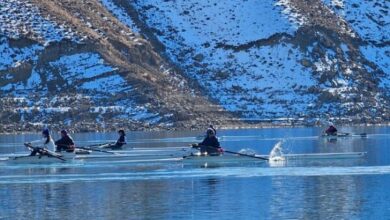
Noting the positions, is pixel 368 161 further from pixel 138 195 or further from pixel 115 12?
pixel 115 12

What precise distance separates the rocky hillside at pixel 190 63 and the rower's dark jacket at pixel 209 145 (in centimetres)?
7678

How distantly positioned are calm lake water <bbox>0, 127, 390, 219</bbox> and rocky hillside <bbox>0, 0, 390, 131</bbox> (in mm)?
78936

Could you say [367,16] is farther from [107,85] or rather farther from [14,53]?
[14,53]

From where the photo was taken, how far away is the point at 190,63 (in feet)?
524

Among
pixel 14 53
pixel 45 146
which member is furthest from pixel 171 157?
pixel 14 53

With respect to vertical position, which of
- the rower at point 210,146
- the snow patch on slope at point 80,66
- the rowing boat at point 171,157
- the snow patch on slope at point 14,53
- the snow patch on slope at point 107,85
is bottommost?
the rowing boat at point 171,157

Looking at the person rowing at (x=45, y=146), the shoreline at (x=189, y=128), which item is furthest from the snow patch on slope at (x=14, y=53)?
the person rowing at (x=45, y=146)

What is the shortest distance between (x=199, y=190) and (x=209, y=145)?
617 inches

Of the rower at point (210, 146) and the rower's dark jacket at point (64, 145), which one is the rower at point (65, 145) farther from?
the rower at point (210, 146)

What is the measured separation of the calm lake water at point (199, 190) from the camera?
32.4 m

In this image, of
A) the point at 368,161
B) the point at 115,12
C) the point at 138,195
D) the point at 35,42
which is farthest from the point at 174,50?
the point at 138,195

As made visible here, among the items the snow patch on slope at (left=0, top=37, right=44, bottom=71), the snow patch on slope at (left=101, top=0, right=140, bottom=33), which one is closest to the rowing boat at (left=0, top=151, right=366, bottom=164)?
the snow patch on slope at (left=0, top=37, right=44, bottom=71)

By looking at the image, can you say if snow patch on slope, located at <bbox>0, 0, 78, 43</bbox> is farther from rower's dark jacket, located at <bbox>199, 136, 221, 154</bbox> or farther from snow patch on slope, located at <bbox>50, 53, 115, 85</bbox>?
rower's dark jacket, located at <bbox>199, 136, 221, 154</bbox>

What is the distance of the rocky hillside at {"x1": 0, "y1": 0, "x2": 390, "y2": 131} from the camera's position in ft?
445
